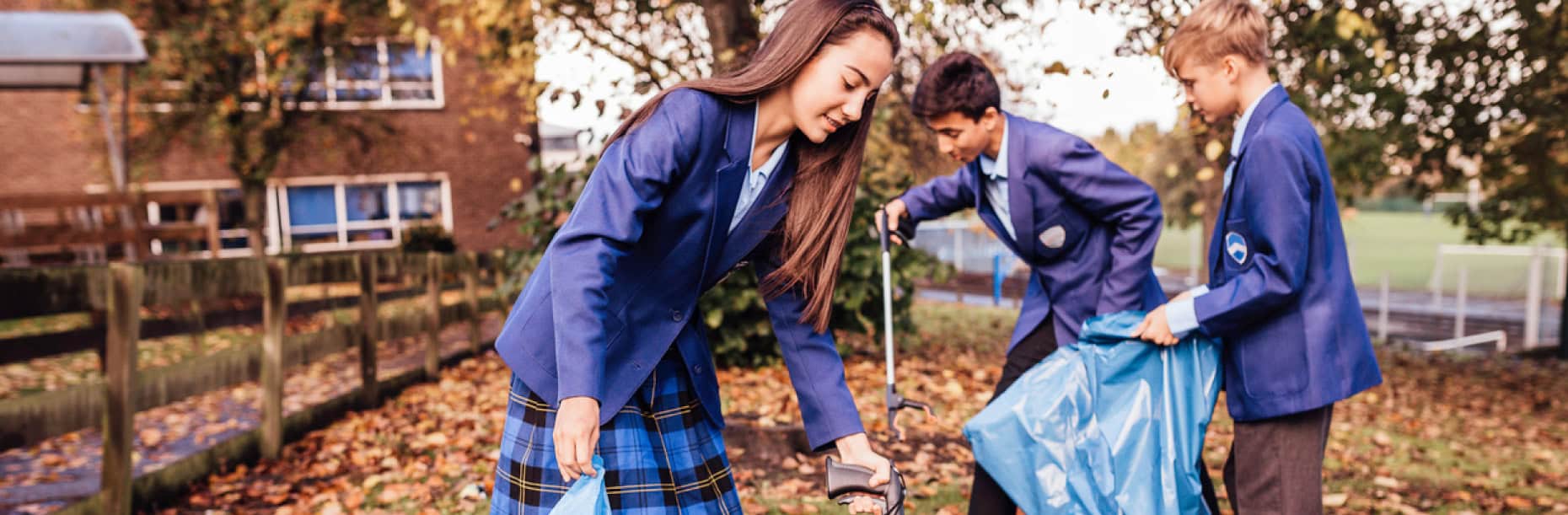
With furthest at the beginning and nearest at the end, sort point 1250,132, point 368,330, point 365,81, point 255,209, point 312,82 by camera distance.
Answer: point 255,209 < point 365,81 < point 312,82 < point 368,330 < point 1250,132

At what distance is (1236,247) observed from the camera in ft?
7.68

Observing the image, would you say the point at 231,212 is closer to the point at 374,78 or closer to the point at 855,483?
the point at 374,78

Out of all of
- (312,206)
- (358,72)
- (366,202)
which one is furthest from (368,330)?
(312,206)

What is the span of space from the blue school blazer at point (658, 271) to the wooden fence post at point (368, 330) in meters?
4.54

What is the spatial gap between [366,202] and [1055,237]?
811 inches

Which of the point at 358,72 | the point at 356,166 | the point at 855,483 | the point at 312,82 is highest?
the point at 358,72

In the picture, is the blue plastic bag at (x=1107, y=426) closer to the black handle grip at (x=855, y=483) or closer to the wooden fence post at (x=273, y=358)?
the black handle grip at (x=855, y=483)

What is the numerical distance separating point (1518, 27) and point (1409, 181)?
241 cm

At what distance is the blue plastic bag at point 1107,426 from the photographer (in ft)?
8.04

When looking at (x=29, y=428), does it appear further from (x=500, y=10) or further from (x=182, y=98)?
(x=182, y=98)

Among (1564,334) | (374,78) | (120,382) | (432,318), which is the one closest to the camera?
(120,382)

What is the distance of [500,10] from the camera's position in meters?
6.61

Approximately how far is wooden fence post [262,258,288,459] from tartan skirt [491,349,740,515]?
11.3ft

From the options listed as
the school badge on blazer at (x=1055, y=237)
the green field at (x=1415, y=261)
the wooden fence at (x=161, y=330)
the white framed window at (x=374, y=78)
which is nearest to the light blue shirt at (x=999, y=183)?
the school badge on blazer at (x=1055, y=237)
